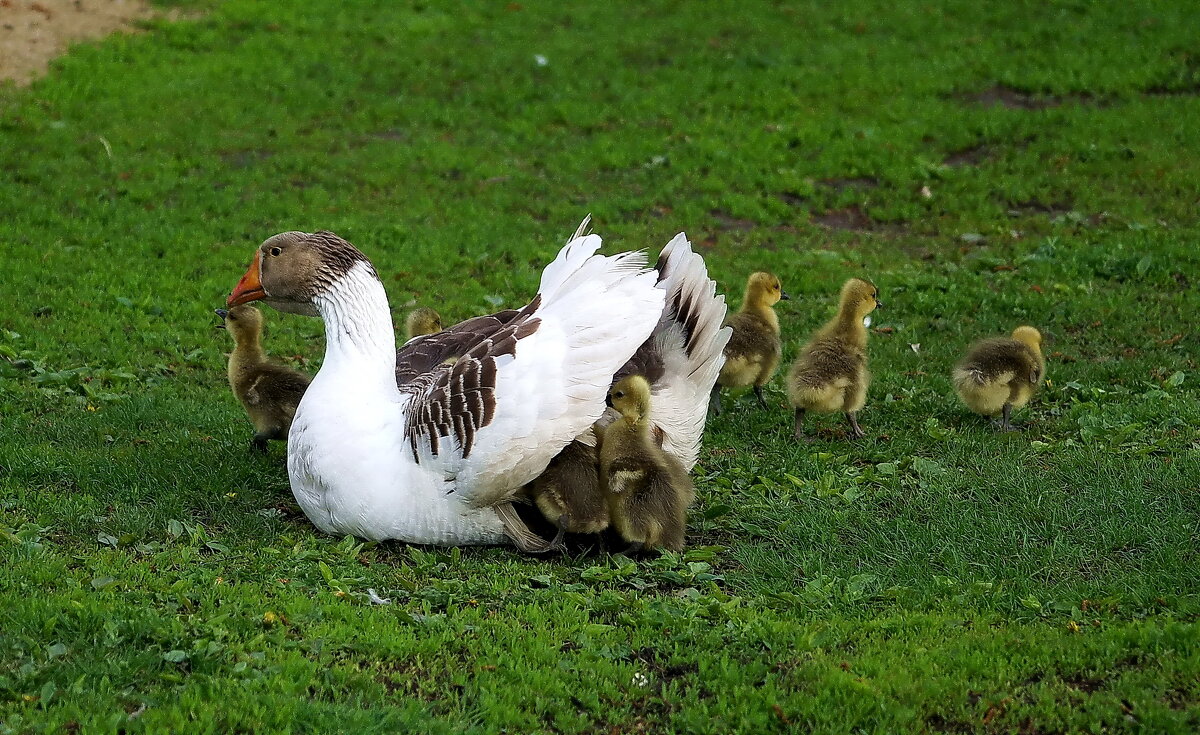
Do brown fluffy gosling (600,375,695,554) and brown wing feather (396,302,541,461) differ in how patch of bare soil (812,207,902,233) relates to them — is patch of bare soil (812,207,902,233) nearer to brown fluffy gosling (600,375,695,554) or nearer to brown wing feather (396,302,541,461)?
brown fluffy gosling (600,375,695,554)

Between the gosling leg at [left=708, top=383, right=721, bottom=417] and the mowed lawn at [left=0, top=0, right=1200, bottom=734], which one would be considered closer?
the mowed lawn at [left=0, top=0, right=1200, bottom=734]

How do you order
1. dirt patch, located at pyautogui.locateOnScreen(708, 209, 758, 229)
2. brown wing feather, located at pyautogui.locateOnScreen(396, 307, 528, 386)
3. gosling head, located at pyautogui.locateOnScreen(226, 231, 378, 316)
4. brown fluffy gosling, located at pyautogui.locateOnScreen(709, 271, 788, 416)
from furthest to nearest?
dirt patch, located at pyautogui.locateOnScreen(708, 209, 758, 229) < brown fluffy gosling, located at pyautogui.locateOnScreen(709, 271, 788, 416) < brown wing feather, located at pyautogui.locateOnScreen(396, 307, 528, 386) < gosling head, located at pyautogui.locateOnScreen(226, 231, 378, 316)

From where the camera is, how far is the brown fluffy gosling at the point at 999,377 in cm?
942

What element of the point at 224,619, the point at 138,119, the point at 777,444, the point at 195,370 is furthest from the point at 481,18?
the point at 224,619

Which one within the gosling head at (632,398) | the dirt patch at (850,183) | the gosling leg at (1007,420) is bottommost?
the gosling leg at (1007,420)

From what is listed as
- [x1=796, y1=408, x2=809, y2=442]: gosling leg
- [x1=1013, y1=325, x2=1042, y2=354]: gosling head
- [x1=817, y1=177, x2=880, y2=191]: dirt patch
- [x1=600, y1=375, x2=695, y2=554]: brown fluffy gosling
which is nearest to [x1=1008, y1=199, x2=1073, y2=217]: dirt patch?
[x1=817, y1=177, x2=880, y2=191]: dirt patch

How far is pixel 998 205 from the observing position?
15938mm

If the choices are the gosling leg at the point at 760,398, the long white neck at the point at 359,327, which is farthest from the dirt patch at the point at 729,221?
the long white neck at the point at 359,327

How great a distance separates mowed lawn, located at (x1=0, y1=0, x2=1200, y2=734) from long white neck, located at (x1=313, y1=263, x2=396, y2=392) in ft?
3.42

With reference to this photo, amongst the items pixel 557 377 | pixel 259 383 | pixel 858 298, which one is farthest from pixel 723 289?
pixel 557 377

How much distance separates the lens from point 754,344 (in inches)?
404

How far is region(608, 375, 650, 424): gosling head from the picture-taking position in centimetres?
750

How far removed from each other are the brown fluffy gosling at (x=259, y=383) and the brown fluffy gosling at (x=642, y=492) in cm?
266

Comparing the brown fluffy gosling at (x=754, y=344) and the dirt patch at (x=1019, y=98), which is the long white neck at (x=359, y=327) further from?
the dirt patch at (x=1019, y=98)
